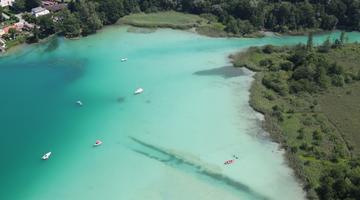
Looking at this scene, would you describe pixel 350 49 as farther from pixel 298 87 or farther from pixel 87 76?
pixel 87 76

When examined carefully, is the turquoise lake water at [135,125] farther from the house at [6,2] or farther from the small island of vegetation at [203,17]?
the house at [6,2]

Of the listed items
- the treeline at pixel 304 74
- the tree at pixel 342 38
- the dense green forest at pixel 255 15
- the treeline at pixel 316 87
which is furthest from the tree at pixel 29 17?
the tree at pixel 342 38

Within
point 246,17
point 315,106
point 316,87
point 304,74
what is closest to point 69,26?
point 246,17

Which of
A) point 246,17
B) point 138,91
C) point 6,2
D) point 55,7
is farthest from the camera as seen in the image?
point 6,2

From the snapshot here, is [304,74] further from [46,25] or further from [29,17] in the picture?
[29,17]

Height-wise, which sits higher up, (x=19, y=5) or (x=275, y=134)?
(x=19, y=5)

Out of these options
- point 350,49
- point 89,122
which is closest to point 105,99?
point 89,122
